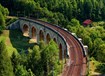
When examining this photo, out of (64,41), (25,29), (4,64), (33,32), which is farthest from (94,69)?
(25,29)

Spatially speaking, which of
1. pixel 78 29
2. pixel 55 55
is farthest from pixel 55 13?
pixel 55 55

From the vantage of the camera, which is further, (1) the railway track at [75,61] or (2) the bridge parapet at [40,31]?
(2) the bridge parapet at [40,31]

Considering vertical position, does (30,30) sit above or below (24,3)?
below

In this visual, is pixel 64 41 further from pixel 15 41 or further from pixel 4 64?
pixel 4 64

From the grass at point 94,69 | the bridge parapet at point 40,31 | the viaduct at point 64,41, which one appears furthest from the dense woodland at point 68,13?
the grass at point 94,69

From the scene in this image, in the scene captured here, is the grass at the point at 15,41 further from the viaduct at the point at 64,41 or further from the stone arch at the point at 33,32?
the stone arch at the point at 33,32

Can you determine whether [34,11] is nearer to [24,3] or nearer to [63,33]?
[24,3]
